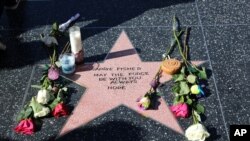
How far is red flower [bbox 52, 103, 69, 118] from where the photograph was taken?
259cm

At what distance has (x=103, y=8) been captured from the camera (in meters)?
3.70

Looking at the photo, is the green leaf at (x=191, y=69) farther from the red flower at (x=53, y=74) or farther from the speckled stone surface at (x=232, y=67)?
the red flower at (x=53, y=74)

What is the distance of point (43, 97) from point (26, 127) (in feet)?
0.77

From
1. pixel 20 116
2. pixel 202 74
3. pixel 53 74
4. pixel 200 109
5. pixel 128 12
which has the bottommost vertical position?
pixel 200 109

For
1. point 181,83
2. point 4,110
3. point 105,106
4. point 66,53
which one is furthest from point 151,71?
point 4,110

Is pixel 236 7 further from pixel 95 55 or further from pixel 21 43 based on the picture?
pixel 21 43

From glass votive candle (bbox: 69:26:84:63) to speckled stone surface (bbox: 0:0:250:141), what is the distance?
136mm

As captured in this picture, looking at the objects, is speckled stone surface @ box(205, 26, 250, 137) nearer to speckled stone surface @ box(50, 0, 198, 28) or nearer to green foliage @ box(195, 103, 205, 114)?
green foliage @ box(195, 103, 205, 114)

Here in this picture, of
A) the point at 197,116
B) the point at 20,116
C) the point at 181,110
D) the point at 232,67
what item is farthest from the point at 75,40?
the point at 232,67

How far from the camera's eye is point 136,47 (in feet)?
10.5

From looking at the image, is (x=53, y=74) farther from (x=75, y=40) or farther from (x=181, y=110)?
(x=181, y=110)

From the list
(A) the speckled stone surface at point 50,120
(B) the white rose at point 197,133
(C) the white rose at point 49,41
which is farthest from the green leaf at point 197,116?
(C) the white rose at point 49,41

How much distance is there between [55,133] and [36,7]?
64.1 inches

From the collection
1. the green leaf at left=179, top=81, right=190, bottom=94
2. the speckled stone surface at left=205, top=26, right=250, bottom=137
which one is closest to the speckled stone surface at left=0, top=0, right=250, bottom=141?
the speckled stone surface at left=205, top=26, right=250, bottom=137
